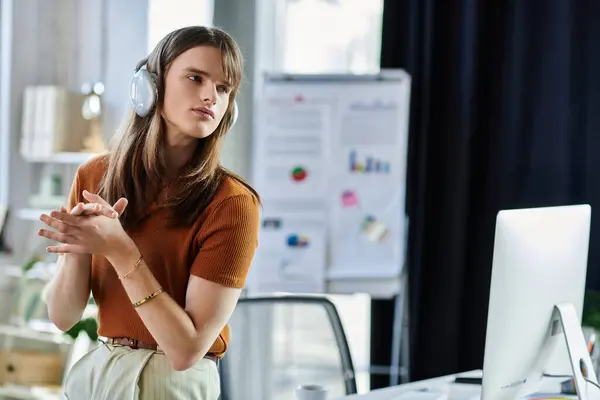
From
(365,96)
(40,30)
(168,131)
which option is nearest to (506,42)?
(365,96)

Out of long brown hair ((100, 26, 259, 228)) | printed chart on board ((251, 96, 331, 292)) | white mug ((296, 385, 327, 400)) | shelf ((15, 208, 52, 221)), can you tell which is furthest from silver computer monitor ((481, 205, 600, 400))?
shelf ((15, 208, 52, 221))

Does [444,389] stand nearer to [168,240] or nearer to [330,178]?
[168,240]

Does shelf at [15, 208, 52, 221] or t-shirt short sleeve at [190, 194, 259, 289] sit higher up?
t-shirt short sleeve at [190, 194, 259, 289]

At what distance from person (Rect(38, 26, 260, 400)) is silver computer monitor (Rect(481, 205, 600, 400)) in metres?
0.52

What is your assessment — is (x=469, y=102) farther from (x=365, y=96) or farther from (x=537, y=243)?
(x=537, y=243)

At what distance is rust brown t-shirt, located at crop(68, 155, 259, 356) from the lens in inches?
56.7

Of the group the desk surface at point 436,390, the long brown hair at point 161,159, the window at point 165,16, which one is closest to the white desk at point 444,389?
the desk surface at point 436,390

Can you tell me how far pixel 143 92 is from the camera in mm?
1465

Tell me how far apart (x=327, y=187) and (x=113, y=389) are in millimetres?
2520

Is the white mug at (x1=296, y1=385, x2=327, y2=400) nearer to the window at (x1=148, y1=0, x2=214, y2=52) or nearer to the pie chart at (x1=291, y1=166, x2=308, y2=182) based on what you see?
the pie chart at (x1=291, y1=166, x2=308, y2=182)

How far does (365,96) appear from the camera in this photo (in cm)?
388

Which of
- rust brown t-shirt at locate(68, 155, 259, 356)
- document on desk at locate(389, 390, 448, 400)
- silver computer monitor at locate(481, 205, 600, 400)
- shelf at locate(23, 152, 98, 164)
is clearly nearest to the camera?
rust brown t-shirt at locate(68, 155, 259, 356)

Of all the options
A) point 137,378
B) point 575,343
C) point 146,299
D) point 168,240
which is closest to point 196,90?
point 168,240

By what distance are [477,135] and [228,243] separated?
9.41 feet
